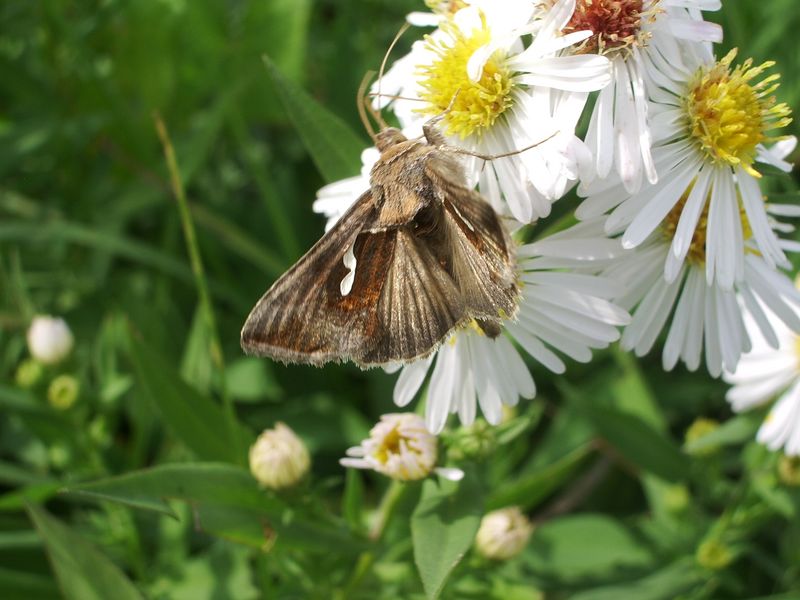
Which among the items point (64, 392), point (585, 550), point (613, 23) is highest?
point (613, 23)

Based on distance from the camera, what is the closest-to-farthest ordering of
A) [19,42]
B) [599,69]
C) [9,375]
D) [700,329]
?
[599,69]
[700,329]
[9,375]
[19,42]

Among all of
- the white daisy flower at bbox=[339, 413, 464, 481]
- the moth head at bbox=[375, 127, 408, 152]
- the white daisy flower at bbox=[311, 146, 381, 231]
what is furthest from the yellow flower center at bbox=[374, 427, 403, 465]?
the moth head at bbox=[375, 127, 408, 152]

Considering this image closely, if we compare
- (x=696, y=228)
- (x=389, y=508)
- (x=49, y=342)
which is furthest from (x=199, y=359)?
(x=696, y=228)

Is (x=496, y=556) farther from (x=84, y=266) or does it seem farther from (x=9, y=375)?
(x=84, y=266)

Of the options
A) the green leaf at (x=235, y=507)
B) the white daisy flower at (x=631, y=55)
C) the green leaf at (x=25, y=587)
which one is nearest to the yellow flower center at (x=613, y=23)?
the white daisy flower at (x=631, y=55)

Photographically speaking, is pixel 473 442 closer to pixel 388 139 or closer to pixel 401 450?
pixel 401 450

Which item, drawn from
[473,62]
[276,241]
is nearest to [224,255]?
[276,241]

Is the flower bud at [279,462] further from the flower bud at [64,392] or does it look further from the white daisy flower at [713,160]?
the white daisy flower at [713,160]
